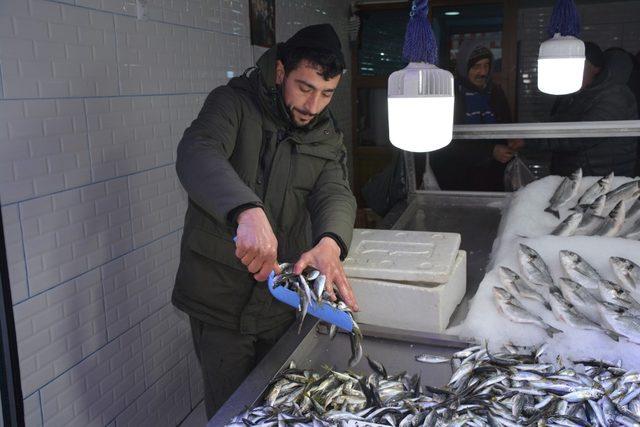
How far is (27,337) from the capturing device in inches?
104

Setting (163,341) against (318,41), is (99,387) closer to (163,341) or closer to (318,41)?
(163,341)

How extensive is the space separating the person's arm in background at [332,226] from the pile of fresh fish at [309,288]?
0.03 m

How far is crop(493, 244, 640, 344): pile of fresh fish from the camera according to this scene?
7.16ft

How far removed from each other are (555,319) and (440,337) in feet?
1.48

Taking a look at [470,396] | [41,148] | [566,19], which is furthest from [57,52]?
[566,19]

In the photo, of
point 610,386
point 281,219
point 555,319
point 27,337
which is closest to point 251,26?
point 281,219

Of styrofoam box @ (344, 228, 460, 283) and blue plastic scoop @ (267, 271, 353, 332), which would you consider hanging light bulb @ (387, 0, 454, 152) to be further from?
styrofoam box @ (344, 228, 460, 283)

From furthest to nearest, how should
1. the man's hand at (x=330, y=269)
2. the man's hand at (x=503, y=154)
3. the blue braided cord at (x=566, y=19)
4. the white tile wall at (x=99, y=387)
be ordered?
the man's hand at (x=503, y=154), the blue braided cord at (x=566, y=19), the white tile wall at (x=99, y=387), the man's hand at (x=330, y=269)

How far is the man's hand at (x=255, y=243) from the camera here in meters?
1.92

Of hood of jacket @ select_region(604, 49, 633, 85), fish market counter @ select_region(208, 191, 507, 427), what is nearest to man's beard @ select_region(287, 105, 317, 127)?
fish market counter @ select_region(208, 191, 507, 427)

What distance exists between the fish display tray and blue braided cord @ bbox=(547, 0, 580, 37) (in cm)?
179

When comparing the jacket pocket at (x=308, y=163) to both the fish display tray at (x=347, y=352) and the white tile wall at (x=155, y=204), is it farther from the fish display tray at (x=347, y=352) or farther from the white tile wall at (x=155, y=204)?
the white tile wall at (x=155, y=204)

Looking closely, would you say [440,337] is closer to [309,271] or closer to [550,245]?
[309,271]

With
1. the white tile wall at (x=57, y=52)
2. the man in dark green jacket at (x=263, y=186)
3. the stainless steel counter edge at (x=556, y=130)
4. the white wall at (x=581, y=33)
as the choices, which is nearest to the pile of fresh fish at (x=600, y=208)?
the stainless steel counter edge at (x=556, y=130)
